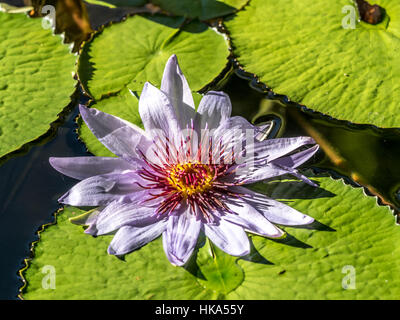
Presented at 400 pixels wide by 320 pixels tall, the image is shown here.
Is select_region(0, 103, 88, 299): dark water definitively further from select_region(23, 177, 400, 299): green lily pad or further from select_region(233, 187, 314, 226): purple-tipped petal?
select_region(233, 187, 314, 226): purple-tipped petal

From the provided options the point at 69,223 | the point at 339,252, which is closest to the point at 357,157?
the point at 339,252

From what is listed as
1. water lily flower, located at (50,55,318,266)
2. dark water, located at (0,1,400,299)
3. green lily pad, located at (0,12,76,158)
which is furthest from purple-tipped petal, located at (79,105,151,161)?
green lily pad, located at (0,12,76,158)

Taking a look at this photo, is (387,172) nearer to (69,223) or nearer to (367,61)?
(367,61)

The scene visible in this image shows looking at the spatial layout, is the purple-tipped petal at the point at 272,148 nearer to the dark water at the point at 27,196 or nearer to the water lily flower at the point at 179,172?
the water lily flower at the point at 179,172

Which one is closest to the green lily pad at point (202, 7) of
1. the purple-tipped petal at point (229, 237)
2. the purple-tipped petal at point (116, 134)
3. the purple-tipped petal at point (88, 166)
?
the purple-tipped petal at point (116, 134)
